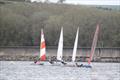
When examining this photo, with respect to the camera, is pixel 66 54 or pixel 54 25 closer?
pixel 66 54

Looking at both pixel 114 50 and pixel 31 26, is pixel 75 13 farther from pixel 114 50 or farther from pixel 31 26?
pixel 114 50

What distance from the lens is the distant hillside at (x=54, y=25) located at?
148 metres

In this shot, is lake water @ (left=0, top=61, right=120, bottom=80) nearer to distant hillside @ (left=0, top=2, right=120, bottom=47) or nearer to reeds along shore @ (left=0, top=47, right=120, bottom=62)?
reeds along shore @ (left=0, top=47, right=120, bottom=62)

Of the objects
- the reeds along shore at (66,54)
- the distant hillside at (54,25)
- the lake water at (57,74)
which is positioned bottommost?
the lake water at (57,74)

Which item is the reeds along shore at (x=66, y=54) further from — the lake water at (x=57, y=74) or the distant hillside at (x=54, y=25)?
the lake water at (x=57, y=74)

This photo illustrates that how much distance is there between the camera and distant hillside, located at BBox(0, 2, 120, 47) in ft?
487

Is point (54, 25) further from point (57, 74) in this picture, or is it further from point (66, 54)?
point (57, 74)

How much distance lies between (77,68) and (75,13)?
69.0 metres

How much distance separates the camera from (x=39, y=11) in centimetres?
16725

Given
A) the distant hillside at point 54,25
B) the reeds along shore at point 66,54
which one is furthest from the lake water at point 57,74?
the distant hillside at point 54,25

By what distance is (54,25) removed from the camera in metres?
154

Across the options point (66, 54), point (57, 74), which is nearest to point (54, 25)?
point (66, 54)

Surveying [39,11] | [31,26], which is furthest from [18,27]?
[39,11]

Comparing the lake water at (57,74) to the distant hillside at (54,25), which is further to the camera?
the distant hillside at (54,25)
